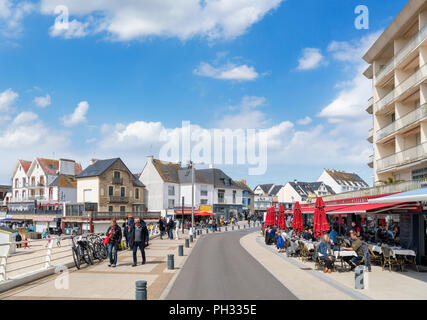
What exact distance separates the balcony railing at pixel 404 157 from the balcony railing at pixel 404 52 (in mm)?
6178

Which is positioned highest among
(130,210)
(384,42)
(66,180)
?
(384,42)

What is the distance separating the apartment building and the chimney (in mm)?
52982

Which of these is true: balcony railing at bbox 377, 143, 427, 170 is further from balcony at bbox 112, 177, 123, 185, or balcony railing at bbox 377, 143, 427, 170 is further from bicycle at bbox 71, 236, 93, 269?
balcony at bbox 112, 177, 123, 185

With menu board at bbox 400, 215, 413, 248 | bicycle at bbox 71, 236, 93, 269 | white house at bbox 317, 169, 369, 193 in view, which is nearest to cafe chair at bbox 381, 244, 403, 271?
menu board at bbox 400, 215, 413, 248

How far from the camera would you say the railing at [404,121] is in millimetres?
22656

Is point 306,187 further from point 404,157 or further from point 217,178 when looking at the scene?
point 404,157

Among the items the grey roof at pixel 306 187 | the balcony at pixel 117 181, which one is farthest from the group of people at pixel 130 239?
the grey roof at pixel 306 187

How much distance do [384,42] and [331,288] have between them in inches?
939

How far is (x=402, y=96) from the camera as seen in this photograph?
25.3 m

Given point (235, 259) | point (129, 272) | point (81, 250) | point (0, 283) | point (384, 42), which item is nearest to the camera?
point (0, 283)

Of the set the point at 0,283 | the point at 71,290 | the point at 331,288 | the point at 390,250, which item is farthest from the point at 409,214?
the point at 0,283

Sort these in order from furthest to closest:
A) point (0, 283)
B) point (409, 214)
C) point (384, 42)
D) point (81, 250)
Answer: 1. point (384, 42)
2. point (409, 214)
3. point (81, 250)
4. point (0, 283)

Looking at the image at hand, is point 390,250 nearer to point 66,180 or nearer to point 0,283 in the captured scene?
point 0,283
